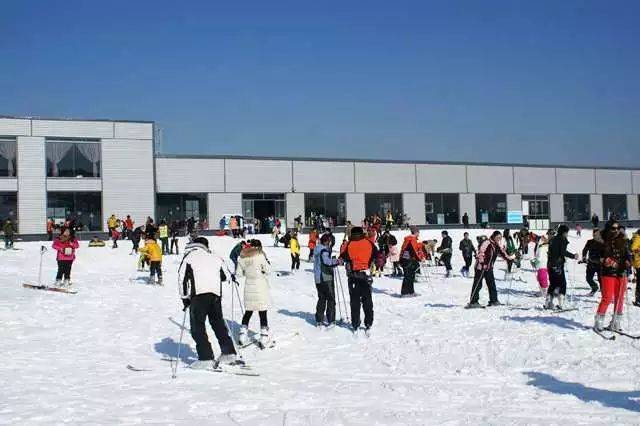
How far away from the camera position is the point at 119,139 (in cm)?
4756

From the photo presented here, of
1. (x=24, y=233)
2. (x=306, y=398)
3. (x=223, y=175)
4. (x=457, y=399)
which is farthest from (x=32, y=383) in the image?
(x=223, y=175)

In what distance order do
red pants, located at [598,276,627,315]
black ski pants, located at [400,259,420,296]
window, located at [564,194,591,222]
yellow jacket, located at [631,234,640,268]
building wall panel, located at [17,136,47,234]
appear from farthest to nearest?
window, located at [564,194,591,222], building wall panel, located at [17,136,47,234], black ski pants, located at [400,259,420,296], yellow jacket, located at [631,234,640,268], red pants, located at [598,276,627,315]

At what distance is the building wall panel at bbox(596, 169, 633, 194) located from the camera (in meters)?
66.1

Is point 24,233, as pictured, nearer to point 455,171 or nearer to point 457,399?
point 455,171

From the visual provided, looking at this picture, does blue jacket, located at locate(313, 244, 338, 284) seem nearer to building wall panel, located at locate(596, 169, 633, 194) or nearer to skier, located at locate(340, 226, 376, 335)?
skier, located at locate(340, 226, 376, 335)

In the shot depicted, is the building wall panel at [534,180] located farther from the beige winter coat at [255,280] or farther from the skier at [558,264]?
the beige winter coat at [255,280]

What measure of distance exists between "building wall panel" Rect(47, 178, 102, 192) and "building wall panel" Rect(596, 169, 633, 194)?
46117 millimetres

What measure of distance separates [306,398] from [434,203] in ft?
173

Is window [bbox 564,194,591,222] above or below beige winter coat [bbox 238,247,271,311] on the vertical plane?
above

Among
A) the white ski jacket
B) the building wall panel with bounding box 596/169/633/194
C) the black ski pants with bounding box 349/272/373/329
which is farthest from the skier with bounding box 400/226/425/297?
the building wall panel with bounding box 596/169/633/194

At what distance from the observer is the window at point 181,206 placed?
49.8 metres

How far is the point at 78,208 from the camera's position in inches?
1815

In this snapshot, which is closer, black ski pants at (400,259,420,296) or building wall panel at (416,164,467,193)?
black ski pants at (400,259,420,296)

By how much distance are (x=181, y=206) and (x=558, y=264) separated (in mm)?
40234
